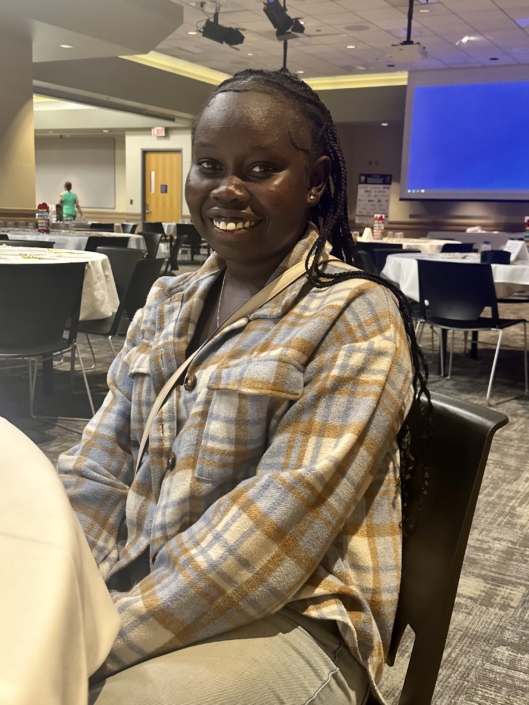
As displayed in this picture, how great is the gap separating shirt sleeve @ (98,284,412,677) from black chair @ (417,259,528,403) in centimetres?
322

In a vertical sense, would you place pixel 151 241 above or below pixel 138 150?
below

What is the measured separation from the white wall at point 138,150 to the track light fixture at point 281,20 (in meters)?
6.61

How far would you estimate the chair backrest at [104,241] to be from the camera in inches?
215

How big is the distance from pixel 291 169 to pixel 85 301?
2629 mm

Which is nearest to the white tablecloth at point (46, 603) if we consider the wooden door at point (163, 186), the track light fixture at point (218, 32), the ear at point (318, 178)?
the ear at point (318, 178)

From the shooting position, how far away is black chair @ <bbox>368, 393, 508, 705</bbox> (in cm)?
79

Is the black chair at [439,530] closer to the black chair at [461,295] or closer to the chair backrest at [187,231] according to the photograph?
the black chair at [461,295]

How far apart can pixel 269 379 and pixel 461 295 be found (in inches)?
132

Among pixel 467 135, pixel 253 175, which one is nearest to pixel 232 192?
pixel 253 175

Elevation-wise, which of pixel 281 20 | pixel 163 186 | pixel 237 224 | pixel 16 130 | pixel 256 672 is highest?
pixel 281 20

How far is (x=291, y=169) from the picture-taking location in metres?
0.99

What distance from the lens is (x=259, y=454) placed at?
881 mm

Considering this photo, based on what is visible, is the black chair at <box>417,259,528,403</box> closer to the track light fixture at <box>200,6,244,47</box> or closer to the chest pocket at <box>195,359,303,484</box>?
the chest pocket at <box>195,359,303,484</box>

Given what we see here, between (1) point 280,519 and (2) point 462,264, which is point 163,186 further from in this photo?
(1) point 280,519
